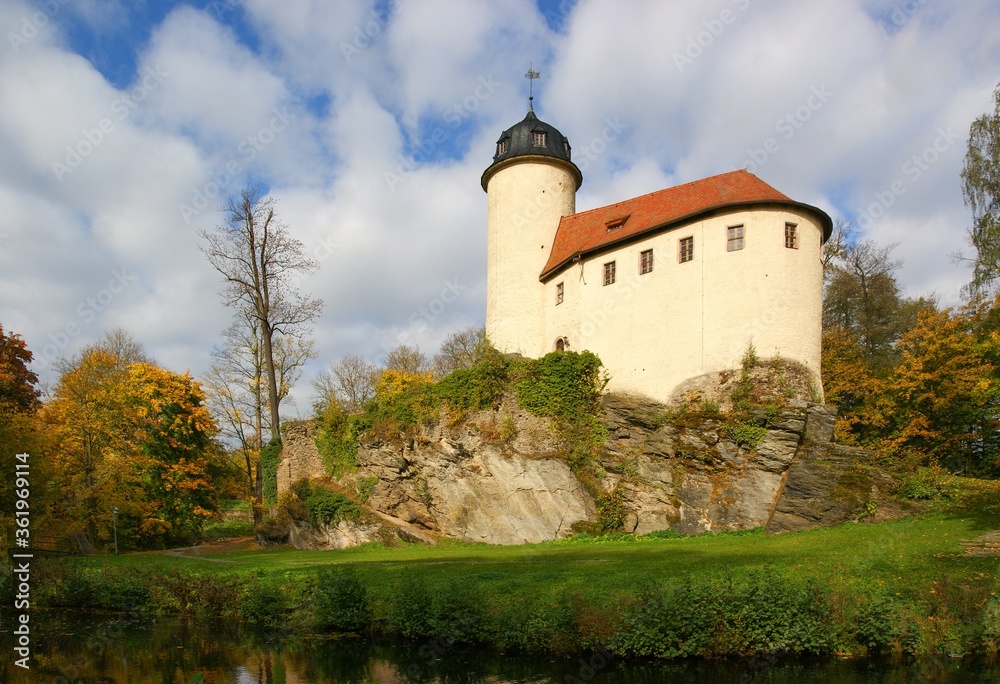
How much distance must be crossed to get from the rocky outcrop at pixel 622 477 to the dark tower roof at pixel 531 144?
11048mm

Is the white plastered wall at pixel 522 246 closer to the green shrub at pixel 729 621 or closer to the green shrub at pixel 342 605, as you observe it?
the green shrub at pixel 342 605

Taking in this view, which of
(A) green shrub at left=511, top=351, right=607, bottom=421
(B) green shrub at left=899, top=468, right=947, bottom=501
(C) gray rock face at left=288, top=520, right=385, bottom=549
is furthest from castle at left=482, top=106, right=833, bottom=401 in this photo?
(C) gray rock face at left=288, top=520, right=385, bottom=549

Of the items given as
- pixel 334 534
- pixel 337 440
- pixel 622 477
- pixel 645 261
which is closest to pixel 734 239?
pixel 645 261

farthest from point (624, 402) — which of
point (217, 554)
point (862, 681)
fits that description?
point (217, 554)

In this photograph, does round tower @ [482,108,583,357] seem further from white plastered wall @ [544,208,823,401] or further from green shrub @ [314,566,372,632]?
green shrub @ [314,566,372,632]

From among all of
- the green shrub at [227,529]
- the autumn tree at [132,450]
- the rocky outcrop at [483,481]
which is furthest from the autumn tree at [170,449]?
the rocky outcrop at [483,481]

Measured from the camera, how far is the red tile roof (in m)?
22.2

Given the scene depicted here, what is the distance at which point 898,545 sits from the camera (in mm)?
14133

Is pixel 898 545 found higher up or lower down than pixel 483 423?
lower down

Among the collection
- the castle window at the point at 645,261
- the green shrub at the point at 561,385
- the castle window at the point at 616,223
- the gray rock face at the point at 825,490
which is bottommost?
the gray rock face at the point at 825,490

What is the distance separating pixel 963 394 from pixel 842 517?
943 centimetres

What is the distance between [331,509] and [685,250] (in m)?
15.2

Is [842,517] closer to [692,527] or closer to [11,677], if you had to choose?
[692,527]

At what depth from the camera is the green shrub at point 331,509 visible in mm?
24797
